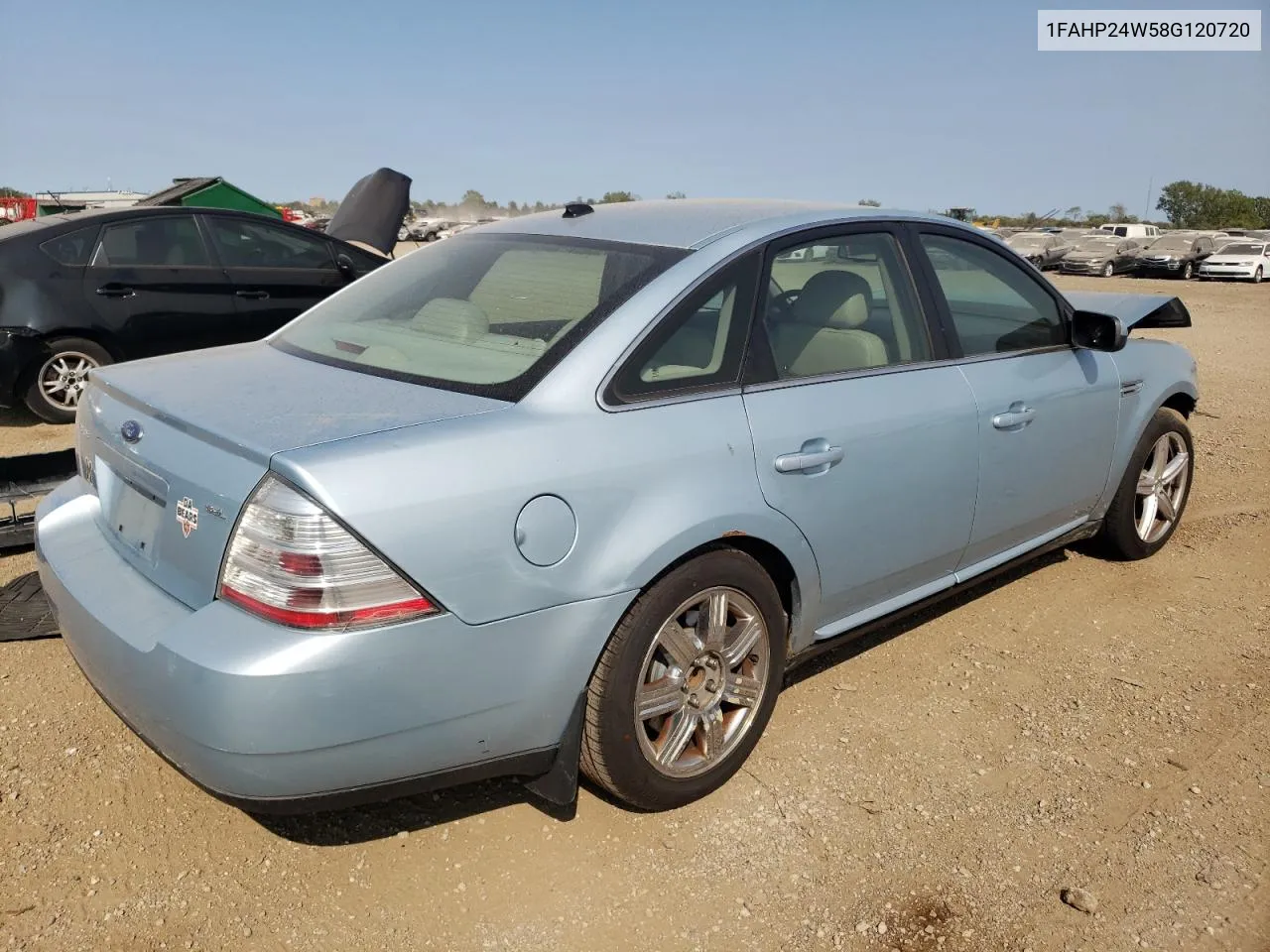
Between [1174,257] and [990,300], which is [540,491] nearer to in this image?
[990,300]

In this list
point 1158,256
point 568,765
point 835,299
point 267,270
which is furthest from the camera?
point 1158,256

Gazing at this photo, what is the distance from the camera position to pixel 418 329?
3033mm

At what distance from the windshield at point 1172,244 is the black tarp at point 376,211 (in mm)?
30861

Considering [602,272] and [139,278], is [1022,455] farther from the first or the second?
[139,278]

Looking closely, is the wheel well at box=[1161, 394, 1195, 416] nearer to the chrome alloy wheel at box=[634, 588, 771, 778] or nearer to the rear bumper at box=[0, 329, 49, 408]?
the chrome alloy wheel at box=[634, 588, 771, 778]

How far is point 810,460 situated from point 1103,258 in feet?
112

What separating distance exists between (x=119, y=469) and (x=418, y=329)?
901 millimetres

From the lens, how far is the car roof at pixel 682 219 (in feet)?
10.1

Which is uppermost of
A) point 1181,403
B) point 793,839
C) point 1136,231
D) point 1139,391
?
point 1136,231

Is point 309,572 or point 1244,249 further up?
point 1244,249

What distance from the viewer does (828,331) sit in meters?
3.22

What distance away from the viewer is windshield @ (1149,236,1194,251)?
33.0 m

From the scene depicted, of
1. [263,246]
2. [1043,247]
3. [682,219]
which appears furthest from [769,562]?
[1043,247]

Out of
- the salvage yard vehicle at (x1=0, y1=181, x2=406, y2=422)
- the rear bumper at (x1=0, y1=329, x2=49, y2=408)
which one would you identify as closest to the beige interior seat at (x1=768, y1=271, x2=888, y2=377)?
the salvage yard vehicle at (x1=0, y1=181, x2=406, y2=422)
